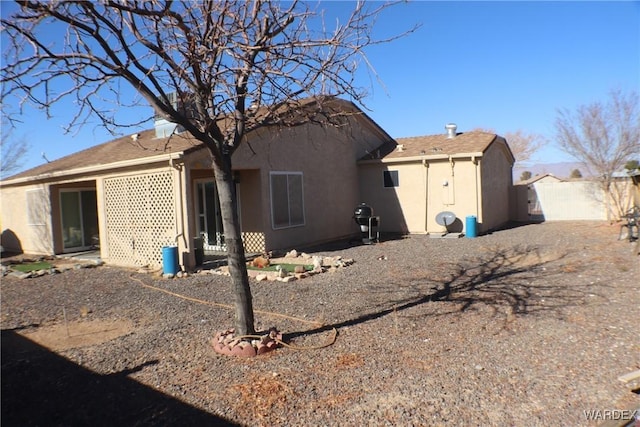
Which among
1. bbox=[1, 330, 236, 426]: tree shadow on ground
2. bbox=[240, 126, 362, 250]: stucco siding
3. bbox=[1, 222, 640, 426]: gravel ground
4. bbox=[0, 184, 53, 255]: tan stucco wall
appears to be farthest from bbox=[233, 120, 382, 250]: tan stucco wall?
bbox=[1, 330, 236, 426]: tree shadow on ground

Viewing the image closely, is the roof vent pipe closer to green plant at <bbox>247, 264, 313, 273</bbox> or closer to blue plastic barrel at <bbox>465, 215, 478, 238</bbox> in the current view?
blue plastic barrel at <bbox>465, 215, 478, 238</bbox>

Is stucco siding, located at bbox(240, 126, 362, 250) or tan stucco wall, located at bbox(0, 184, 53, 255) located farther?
tan stucco wall, located at bbox(0, 184, 53, 255)

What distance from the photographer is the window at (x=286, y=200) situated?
539 inches

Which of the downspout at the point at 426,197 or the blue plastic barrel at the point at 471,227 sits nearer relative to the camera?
the blue plastic barrel at the point at 471,227

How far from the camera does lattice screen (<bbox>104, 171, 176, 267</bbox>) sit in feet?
37.6

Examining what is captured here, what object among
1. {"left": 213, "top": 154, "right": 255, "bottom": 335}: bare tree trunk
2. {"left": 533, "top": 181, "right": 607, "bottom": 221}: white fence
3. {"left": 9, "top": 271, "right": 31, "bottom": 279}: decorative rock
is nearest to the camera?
{"left": 213, "top": 154, "right": 255, "bottom": 335}: bare tree trunk

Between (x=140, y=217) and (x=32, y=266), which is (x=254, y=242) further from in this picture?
(x=32, y=266)

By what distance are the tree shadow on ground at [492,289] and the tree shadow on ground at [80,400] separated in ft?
6.78

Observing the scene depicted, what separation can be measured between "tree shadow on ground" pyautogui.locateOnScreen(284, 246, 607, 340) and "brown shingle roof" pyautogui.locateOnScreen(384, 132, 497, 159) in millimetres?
7096

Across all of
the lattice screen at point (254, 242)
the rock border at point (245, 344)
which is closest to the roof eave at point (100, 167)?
the lattice screen at point (254, 242)

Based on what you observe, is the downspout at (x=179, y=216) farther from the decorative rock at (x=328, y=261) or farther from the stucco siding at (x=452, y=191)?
the stucco siding at (x=452, y=191)

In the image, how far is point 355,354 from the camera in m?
5.09

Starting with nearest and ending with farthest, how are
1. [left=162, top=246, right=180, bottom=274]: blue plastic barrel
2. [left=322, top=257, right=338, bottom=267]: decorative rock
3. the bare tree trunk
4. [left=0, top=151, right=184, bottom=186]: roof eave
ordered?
the bare tree trunk, [left=162, top=246, right=180, bottom=274]: blue plastic barrel, [left=0, top=151, right=184, bottom=186]: roof eave, [left=322, top=257, right=338, bottom=267]: decorative rock

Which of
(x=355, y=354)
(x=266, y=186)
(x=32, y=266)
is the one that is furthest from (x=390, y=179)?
(x=355, y=354)
